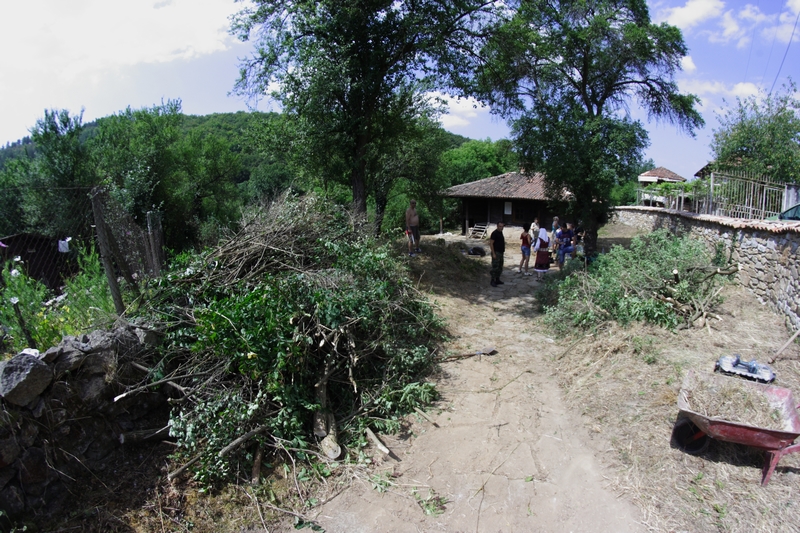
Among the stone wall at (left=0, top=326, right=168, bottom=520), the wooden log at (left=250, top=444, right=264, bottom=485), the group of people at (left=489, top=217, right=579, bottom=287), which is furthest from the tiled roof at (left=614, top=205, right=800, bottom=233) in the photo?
the stone wall at (left=0, top=326, right=168, bottom=520)

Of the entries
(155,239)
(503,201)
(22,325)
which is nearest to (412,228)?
(155,239)

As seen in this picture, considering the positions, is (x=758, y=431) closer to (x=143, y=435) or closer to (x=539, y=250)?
(x=143, y=435)

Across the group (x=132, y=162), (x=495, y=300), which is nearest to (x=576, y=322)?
(x=495, y=300)

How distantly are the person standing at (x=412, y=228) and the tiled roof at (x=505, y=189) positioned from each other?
1448cm

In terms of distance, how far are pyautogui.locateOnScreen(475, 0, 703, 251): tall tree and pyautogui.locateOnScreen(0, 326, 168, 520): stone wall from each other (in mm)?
11166

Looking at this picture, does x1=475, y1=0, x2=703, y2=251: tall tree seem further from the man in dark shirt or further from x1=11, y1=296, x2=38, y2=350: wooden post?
x1=11, y1=296, x2=38, y2=350: wooden post

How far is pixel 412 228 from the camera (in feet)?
41.0

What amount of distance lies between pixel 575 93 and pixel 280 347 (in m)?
14.7

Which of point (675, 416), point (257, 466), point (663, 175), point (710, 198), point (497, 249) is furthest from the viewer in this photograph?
point (663, 175)

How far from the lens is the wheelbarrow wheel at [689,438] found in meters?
4.42

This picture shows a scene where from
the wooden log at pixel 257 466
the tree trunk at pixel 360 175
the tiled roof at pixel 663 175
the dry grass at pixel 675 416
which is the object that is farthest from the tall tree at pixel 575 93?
the tiled roof at pixel 663 175

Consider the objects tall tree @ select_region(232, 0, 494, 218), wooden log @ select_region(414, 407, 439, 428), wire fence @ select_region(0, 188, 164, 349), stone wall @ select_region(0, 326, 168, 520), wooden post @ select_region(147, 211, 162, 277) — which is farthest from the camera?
tall tree @ select_region(232, 0, 494, 218)

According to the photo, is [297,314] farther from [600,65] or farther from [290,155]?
[600,65]

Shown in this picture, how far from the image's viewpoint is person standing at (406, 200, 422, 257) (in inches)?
484
